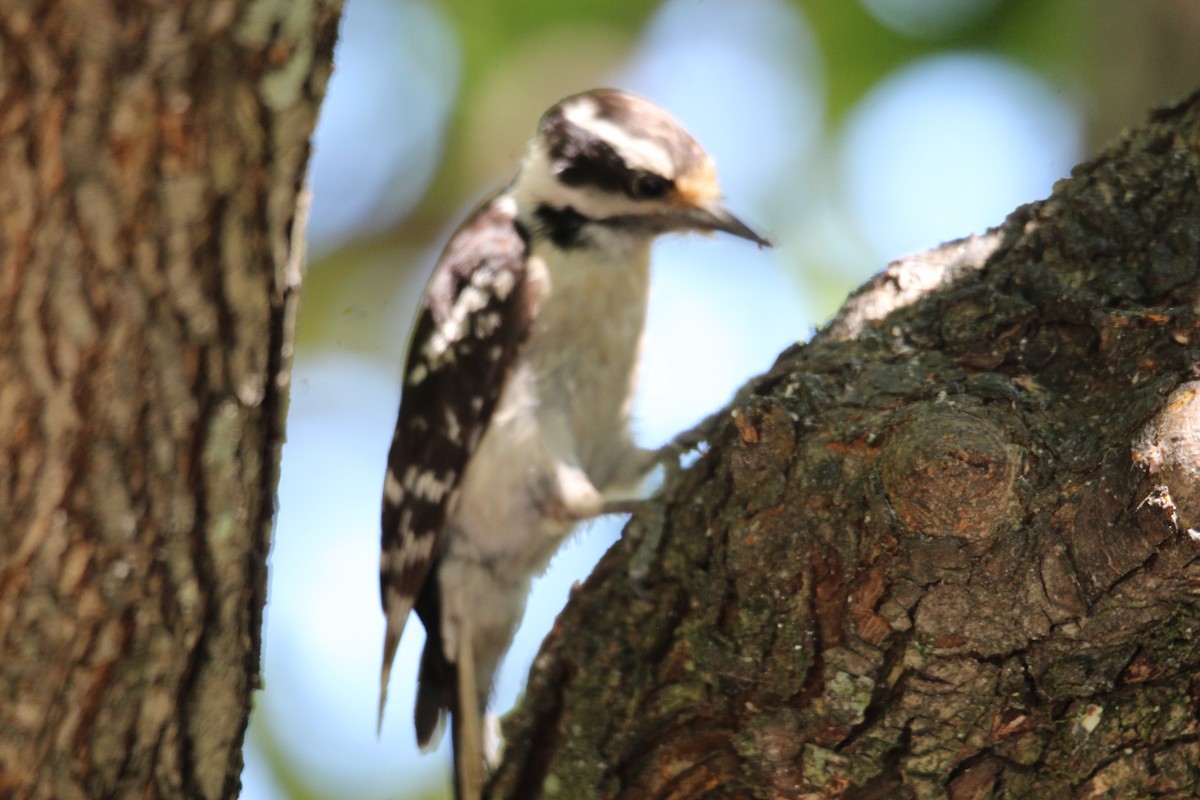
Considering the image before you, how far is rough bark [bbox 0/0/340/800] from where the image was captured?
4.99 feet

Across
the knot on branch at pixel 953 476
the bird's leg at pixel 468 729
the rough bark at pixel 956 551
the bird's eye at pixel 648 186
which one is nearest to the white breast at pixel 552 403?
the bird's eye at pixel 648 186

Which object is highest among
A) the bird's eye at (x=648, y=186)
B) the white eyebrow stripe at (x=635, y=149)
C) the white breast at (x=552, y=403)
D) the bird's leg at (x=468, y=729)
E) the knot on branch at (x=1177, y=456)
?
the white eyebrow stripe at (x=635, y=149)

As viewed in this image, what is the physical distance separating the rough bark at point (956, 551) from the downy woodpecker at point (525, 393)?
31.4 inches

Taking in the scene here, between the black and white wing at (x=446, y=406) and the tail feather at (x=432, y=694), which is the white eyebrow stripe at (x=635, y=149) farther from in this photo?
the tail feather at (x=432, y=694)

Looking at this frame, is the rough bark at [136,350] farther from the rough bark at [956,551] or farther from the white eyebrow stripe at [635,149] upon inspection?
the white eyebrow stripe at [635,149]

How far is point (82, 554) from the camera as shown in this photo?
166 centimetres

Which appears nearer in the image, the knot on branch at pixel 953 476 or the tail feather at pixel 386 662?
the knot on branch at pixel 953 476

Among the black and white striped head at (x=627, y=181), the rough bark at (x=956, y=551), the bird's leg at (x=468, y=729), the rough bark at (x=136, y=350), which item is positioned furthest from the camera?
the black and white striped head at (x=627, y=181)

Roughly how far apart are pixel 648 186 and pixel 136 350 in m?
1.96

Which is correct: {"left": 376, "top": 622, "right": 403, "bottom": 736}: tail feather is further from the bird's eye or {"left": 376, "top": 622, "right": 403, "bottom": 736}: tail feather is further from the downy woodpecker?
the bird's eye

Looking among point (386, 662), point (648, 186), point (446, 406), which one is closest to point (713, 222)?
point (648, 186)

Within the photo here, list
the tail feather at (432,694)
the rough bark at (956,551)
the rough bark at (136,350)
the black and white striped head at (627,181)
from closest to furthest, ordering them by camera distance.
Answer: the rough bark at (136,350) → the rough bark at (956,551) → the tail feather at (432,694) → the black and white striped head at (627,181)

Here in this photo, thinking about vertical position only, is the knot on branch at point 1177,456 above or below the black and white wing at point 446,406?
below

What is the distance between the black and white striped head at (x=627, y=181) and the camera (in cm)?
334
